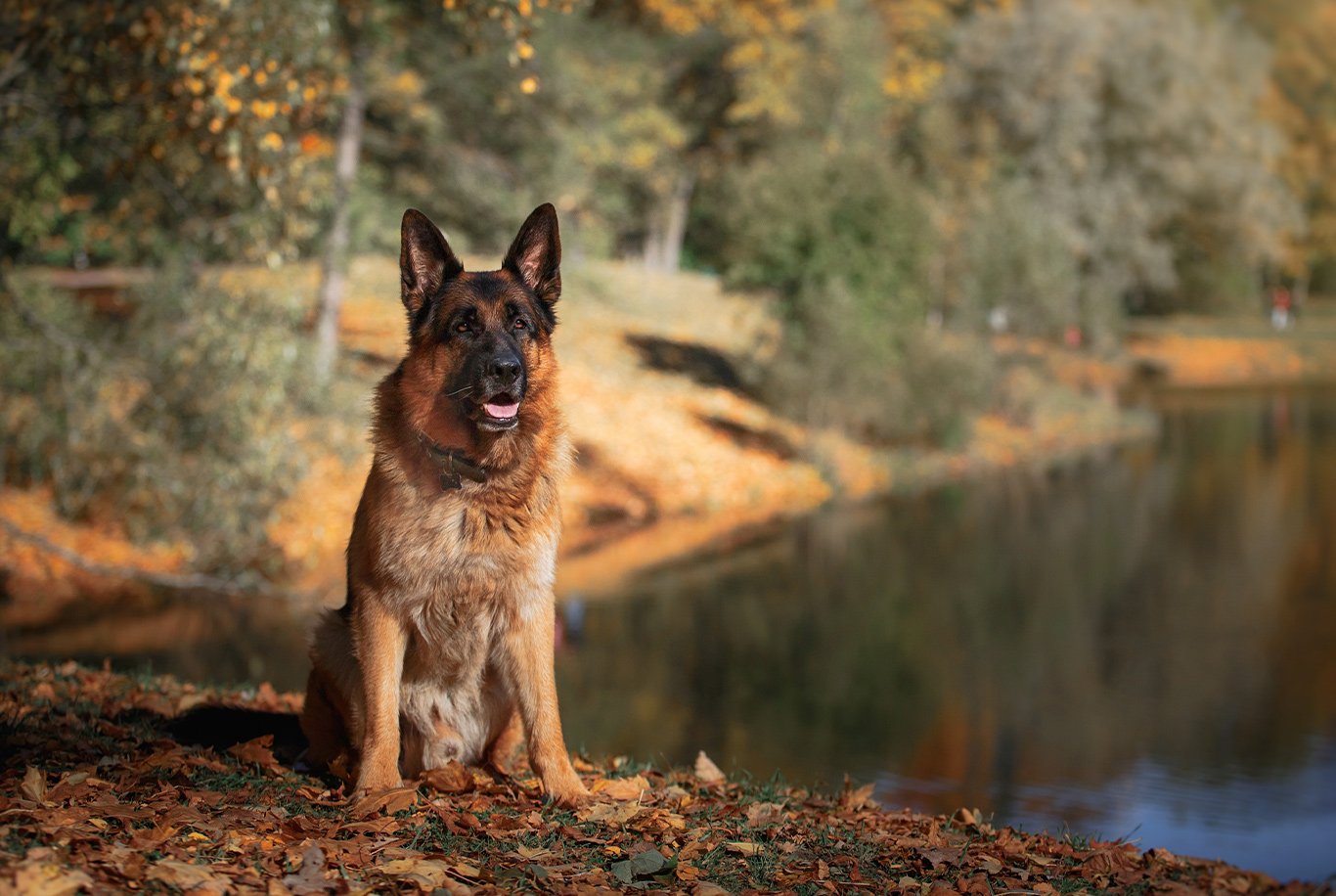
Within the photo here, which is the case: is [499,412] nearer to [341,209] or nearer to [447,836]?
[447,836]

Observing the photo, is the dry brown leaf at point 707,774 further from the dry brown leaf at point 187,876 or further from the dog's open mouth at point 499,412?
the dry brown leaf at point 187,876

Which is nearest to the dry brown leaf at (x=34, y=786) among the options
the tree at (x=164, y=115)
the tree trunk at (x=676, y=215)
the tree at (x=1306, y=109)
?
the tree at (x=164, y=115)

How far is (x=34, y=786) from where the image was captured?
4699 millimetres

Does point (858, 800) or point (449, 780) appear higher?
point (449, 780)

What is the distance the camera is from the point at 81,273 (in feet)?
103

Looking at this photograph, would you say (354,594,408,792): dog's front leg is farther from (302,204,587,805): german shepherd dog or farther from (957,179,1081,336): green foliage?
(957,179,1081,336): green foliage

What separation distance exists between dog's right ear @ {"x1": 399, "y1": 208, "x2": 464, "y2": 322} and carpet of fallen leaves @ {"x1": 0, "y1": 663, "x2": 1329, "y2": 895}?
195 cm

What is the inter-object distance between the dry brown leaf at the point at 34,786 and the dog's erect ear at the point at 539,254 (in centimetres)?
258

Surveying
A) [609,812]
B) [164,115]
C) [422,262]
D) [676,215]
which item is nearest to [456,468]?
[422,262]

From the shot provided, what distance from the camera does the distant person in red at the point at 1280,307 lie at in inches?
2394

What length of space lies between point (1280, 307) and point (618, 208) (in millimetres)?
49962

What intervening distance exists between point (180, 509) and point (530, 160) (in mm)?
8289

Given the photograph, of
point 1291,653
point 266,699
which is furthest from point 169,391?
point 1291,653

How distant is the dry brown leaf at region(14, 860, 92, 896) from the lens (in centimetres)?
367
